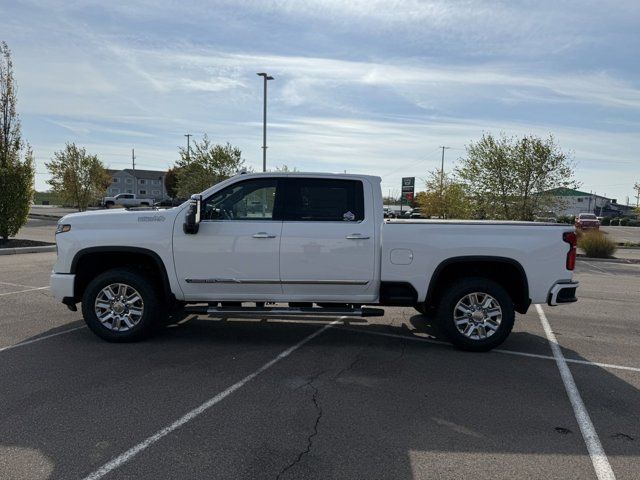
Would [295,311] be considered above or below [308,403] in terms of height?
above

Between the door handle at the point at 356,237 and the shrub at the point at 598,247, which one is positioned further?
the shrub at the point at 598,247

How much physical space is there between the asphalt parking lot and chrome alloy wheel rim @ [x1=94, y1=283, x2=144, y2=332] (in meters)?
0.27

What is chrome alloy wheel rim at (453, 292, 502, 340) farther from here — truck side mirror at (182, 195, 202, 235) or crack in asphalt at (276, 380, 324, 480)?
truck side mirror at (182, 195, 202, 235)

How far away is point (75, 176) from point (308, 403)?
120ft

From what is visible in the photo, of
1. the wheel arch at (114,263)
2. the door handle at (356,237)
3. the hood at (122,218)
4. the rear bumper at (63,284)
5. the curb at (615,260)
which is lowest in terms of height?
the curb at (615,260)

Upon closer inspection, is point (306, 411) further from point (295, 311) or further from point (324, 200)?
point (324, 200)

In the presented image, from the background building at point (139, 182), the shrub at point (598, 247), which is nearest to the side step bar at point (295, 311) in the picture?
the shrub at point (598, 247)

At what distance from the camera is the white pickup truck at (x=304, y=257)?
5.90m

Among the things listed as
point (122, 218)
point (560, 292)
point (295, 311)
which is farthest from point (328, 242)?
point (560, 292)

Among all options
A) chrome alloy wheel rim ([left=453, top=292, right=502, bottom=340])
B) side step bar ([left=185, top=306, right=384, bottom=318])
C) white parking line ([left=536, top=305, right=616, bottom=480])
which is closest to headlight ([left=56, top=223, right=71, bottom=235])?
side step bar ([left=185, top=306, right=384, bottom=318])

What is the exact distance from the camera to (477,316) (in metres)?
6.01

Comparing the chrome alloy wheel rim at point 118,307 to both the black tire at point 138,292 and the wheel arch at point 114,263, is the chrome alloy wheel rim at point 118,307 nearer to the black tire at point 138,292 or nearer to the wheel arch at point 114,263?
the black tire at point 138,292

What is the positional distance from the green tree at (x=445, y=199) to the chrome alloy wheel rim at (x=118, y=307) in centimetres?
1873

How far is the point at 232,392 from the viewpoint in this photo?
182 inches
